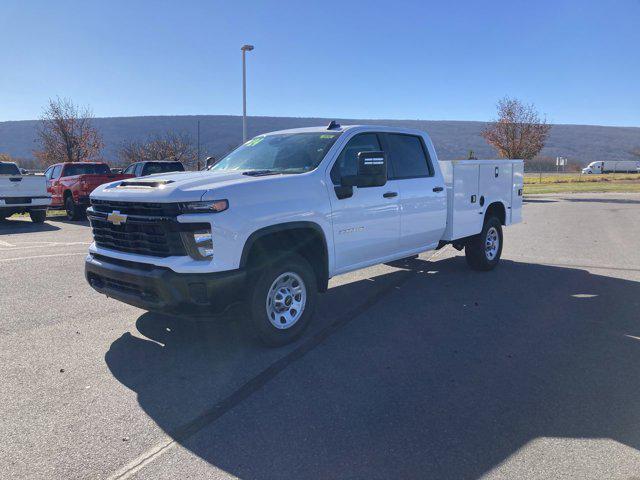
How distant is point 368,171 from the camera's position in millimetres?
5141

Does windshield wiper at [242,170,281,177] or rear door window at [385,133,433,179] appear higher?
rear door window at [385,133,433,179]

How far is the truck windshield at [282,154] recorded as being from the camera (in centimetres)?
539

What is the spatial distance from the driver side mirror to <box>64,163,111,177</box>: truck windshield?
14.5m

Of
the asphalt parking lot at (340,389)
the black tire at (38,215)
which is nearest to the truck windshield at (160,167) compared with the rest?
the black tire at (38,215)

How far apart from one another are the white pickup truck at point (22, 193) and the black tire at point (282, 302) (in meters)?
13.6

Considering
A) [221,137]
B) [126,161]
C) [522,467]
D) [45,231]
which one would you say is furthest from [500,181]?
[221,137]

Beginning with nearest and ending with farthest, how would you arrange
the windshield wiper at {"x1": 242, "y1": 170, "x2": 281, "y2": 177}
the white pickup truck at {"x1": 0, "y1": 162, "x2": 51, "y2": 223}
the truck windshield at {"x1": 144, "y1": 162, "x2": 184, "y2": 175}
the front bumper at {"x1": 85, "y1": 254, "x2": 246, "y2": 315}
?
1. the front bumper at {"x1": 85, "y1": 254, "x2": 246, "y2": 315}
2. the windshield wiper at {"x1": 242, "y1": 170, "x2": 281, "y2": 177}
3. the white pickup truck at {"x1": 0, "y1": 162, "x2": 51, "y2": 223}
4. the truck windshield at {"x1": 144, "y1": 162, "x2": 184, "y2": 175}

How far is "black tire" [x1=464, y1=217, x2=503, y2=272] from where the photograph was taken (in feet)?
27.0

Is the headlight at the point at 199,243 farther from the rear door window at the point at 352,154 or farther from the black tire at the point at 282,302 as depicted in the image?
the rear door window at the point at 352,154

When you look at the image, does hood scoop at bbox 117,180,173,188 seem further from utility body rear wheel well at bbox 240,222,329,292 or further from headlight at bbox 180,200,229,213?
utility body rear wheel well at bbox 240,222,329,292

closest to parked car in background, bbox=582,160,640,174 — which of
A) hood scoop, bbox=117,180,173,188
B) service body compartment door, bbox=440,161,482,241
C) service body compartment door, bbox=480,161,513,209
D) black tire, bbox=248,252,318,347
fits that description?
service body compartment door, bbox=480,161,513,209

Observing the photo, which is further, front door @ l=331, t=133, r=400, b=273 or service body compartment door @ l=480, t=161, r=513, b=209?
service body compartment door @ l=480, t=161, r=513, b=209

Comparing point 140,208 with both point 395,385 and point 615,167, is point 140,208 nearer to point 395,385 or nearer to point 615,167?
point 395,385

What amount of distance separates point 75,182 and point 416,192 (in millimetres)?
13677
